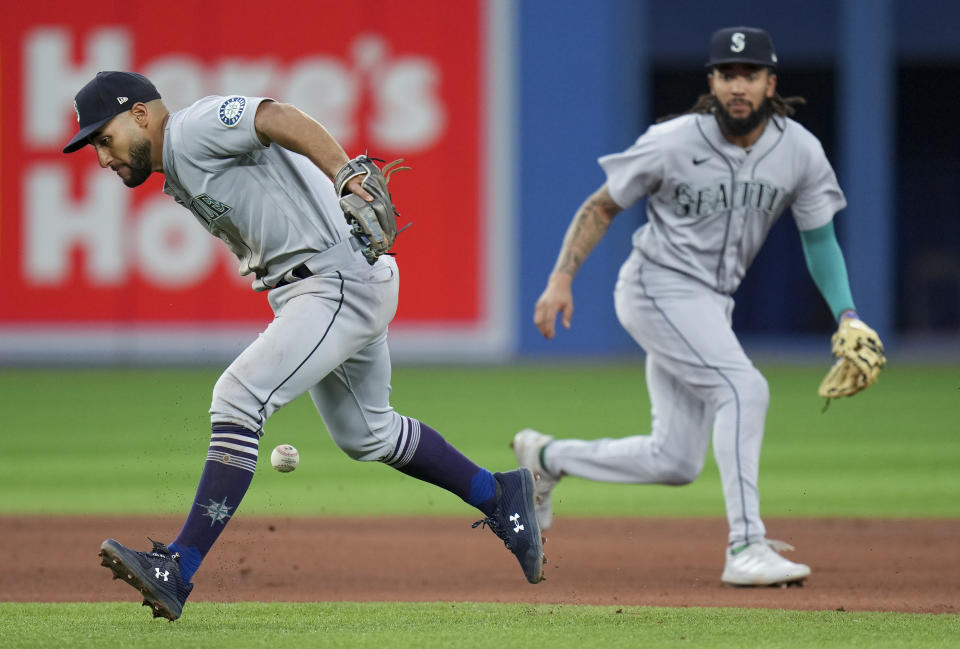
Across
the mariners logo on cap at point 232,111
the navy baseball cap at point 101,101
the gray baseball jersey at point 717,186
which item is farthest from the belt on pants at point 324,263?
the gray baseball jersey at point 717,186

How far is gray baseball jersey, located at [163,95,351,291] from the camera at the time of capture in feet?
15.5

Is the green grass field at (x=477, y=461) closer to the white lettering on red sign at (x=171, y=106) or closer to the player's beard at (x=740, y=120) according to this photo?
the white lettering on red sign at (x=171, y=106)

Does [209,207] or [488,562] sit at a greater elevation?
[209,207]

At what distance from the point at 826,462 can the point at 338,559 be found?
4.55 metres

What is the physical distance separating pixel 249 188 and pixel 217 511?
104cm

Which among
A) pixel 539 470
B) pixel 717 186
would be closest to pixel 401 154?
pixel 539 470

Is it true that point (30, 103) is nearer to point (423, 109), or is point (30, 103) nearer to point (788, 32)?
point (423, 109)

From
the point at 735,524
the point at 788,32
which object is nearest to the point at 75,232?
the point at 788,32

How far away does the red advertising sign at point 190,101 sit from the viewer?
1928 centimetres

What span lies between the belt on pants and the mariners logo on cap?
1.71 feet

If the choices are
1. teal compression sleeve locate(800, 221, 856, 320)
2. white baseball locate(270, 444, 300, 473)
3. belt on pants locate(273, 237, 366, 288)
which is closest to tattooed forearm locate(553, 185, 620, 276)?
teal compression sleeve locate(800, 221, 856, 320)

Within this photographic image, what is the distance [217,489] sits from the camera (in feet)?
15.2

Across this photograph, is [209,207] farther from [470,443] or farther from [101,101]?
[470,443]

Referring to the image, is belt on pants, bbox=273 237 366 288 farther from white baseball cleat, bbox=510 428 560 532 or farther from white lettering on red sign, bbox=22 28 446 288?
white lettering on red sign, bbox=22 28 446 288
